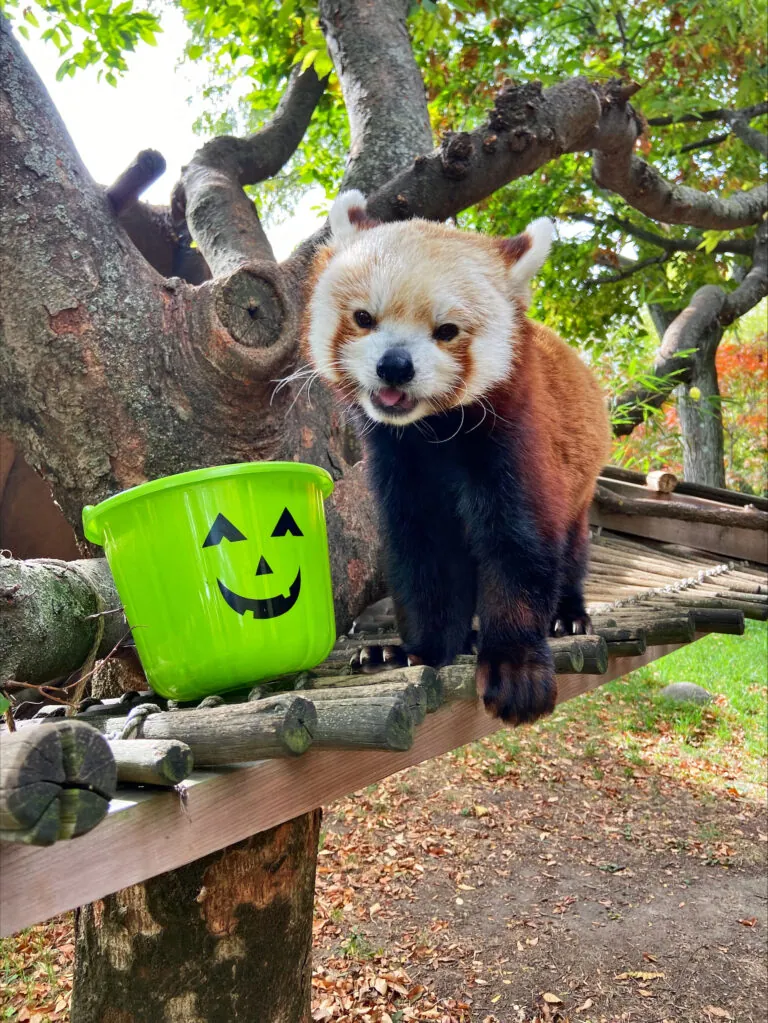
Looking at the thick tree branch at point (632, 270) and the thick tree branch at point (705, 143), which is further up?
the thick tree branch at point (705, 143)

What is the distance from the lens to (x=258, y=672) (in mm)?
1600

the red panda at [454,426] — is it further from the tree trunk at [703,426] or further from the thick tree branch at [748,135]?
the tree trunk at [703,426]

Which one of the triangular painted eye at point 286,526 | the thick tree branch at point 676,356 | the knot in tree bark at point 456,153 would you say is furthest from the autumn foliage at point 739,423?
the triangular painted eye at point 286,526

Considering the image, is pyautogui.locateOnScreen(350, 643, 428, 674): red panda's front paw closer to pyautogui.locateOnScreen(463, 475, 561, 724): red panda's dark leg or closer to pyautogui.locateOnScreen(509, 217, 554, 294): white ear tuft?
pyautogui.locateOnScreen(463, 475, 561, 724): red panda's dark leg

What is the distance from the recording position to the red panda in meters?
1.84

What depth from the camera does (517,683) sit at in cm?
176

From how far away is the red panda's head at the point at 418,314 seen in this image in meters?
1.84

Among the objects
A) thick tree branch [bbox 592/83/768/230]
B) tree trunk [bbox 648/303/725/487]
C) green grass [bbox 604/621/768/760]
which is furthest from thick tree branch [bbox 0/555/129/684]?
tree trunk [bbox 648/303/725/487]

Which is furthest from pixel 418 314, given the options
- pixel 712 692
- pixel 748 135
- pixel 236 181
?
pixel 748 135

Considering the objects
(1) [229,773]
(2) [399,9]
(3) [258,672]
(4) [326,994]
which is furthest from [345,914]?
(2) [399,9]

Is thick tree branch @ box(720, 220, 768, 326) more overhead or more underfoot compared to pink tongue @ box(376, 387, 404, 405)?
more overhead

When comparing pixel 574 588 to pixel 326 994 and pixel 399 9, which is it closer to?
pixel 326 994

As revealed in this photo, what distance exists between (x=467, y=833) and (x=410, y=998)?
5.50 feet

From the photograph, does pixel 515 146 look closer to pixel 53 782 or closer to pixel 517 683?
pixel 517 683
